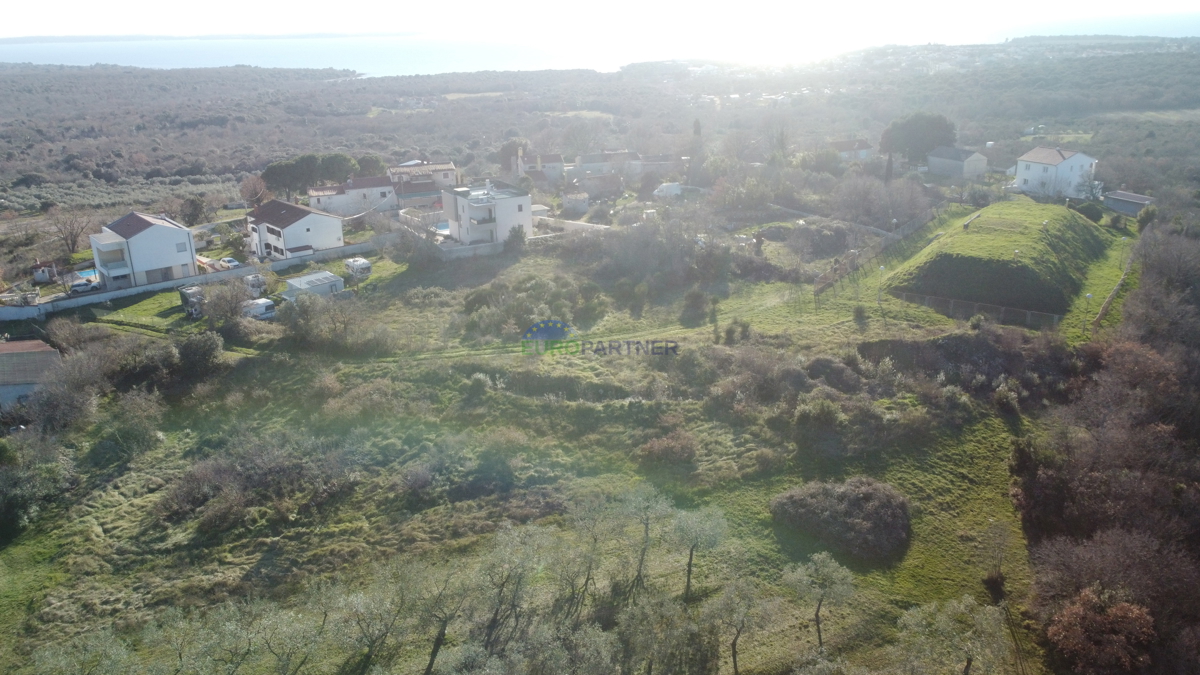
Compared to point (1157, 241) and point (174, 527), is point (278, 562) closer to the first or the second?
point (174, 527)

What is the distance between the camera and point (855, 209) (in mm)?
41938

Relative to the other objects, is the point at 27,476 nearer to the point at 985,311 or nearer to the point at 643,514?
the point at 643,514

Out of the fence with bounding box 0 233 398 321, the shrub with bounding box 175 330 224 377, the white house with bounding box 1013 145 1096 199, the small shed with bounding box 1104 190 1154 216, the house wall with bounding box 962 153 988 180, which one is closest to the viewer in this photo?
the shrub with bounding box 175 330 224 377

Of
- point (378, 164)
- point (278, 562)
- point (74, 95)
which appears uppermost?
point (74, 95)

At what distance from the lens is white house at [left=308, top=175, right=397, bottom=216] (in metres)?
44.0

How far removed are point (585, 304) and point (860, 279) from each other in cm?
1238

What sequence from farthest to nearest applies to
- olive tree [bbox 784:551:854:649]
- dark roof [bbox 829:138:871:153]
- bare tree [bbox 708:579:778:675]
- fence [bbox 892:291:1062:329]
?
dark roof [bbox 829:138:871:153]
fence [bbox 892:291:1062:329]
olive tree [bbox 784:551:854:649]
bare tree [bbox 708:579:778:675]

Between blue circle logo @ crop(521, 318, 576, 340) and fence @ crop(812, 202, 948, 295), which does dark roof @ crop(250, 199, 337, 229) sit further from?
fence @ crop(812, 202, 948, 295)

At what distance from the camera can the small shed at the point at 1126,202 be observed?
4338cm

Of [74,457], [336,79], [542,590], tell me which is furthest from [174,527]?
[336,79]

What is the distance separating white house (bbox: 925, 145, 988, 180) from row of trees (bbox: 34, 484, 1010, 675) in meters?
43.7

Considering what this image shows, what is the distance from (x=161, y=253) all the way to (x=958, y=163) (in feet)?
160

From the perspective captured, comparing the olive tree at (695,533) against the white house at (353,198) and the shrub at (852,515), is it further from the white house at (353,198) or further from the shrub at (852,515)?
the white house at (353,198)

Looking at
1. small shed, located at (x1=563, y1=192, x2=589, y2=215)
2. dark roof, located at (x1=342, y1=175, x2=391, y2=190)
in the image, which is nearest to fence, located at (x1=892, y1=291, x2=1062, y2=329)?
small shed, located at (x1=563, y1=192, x2=589, y2=215)
